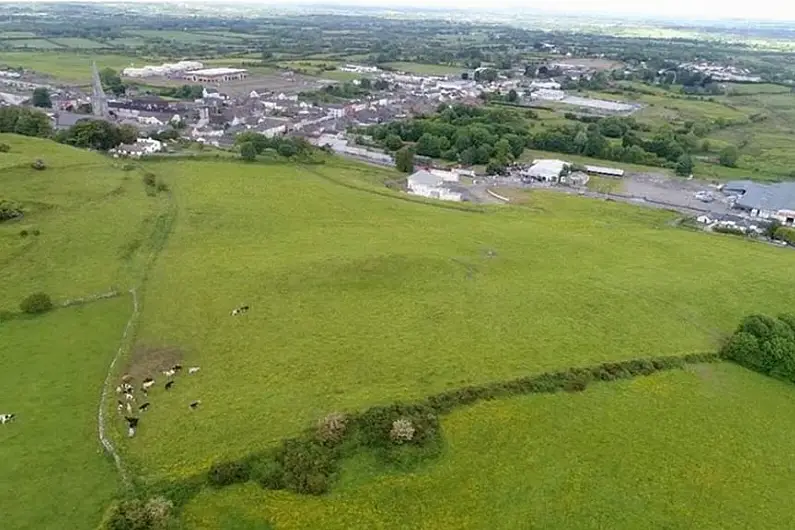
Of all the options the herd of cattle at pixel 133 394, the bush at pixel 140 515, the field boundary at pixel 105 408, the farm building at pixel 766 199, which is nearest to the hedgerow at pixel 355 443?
the bush at pixel 140 515

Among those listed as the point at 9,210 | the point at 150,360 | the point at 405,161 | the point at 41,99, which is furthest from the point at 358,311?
the point at 41,99

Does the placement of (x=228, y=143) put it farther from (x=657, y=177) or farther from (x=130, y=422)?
(x=130, y=422)

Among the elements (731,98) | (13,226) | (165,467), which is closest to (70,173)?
(13,226)

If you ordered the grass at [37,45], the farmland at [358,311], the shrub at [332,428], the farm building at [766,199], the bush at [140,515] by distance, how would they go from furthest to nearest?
the grass at [37,45] → the farm building at [766,199] → the shrub at [332,428] → the farmland at [358,311] → the bush at [140,515]

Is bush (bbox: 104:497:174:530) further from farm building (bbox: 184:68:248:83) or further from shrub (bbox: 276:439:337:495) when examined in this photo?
farm building (bbox: 184:68:248:83)

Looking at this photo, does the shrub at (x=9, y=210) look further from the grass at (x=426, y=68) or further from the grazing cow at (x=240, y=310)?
the grass at (x=426, y=68)

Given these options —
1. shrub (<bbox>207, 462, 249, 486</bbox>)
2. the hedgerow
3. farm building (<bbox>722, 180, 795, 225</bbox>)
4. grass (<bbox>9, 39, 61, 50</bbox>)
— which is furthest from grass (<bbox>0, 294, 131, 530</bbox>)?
grass (<bbox>9, 39, 61, 50</bbox>)
